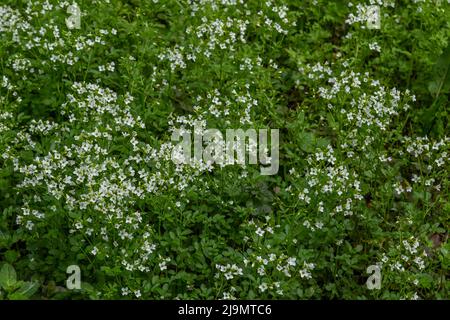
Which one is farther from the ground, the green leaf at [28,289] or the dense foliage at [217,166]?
the dense foliage at [217,166]

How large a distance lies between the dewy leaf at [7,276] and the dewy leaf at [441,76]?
4.11 meters

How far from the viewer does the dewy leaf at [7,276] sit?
4.62 m

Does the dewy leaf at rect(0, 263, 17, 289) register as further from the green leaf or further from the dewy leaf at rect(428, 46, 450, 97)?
the dewy leaf at rect(428, 46, 450, 97)

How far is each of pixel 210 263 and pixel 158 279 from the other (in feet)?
1.69

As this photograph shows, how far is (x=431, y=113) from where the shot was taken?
21.4ft

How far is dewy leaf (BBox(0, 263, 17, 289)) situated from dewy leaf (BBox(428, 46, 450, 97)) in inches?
162

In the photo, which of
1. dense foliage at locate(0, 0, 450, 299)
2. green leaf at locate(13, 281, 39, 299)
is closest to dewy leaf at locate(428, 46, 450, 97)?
dense foliage at locate(0, 0, 450, 299)

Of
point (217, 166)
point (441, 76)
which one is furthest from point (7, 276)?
point (441, 76)

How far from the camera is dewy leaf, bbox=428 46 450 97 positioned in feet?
21.8

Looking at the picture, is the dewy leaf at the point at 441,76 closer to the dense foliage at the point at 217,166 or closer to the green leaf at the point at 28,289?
the dense foliage at the point at 217,166

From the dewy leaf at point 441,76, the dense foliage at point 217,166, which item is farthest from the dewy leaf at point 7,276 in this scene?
the dewy leaf at point 441,76

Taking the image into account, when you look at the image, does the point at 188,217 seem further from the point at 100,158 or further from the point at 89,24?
the point at 89,24
